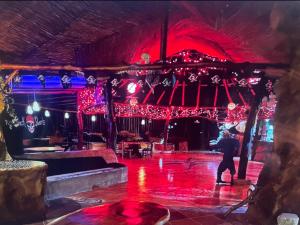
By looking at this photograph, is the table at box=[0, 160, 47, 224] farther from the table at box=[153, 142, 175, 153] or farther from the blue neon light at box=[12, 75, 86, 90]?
the table at box=[153, 142, 175, 153]

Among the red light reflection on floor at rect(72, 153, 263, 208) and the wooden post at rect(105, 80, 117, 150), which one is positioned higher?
the wooden post at rect(105, 80, 117, 150)

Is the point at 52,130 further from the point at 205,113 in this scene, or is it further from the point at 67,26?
the point at 67,26

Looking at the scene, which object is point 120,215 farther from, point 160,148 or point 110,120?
point 160,148

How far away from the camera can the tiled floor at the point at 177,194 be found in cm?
779

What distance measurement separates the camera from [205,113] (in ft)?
75.3

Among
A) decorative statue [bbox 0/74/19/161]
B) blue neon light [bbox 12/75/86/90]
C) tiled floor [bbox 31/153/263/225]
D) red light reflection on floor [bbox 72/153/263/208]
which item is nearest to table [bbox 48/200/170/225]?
tiled floor [bbox 31/153/263/225]

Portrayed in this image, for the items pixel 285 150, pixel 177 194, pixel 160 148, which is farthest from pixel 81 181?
pixel 160 148

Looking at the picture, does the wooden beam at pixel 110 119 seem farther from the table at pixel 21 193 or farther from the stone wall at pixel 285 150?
the stone wall at pixel 285 150

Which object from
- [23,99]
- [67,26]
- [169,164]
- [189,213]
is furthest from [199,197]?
[23,99]

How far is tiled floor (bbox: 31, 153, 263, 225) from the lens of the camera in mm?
7789

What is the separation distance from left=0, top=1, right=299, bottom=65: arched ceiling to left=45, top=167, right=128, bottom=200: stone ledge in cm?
367

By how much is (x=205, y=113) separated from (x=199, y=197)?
45.4 ft

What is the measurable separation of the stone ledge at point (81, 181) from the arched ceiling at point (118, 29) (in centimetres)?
367

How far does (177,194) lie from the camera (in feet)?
32.5
